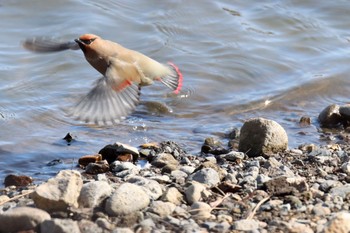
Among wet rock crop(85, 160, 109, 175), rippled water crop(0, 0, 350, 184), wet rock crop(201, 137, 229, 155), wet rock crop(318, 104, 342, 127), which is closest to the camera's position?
wet rock crop(85, 160, 109, 175)

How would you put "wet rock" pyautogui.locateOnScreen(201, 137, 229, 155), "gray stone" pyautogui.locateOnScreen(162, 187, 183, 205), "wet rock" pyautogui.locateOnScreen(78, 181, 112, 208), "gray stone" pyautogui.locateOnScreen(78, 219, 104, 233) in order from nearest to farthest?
"gray stone" pyautogui.locateOnScreen(78, 219, 104, 233) → "wet rock" pyautogui.locateOnScreen(78, 181, 112, 208) → "gray stone" pyautogui.locateOnScreen(162, 187, 183, 205) → "wet rock" pyautogui.locateOnScreen(201, 137, 229, 155)

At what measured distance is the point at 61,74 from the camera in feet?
30.4

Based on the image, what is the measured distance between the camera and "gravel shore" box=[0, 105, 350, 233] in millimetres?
4465

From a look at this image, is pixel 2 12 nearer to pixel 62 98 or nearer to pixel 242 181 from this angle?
pixel 62 98

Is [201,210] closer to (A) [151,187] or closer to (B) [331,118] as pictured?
(A) [151,187]

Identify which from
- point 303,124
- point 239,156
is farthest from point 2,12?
point 239,156

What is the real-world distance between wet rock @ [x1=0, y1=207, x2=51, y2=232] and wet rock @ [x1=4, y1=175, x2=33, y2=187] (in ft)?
5.47

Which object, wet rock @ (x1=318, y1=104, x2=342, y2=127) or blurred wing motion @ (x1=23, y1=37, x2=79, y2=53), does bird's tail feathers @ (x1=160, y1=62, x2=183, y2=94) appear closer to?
blurred wing motion @ (x1=23, y1=37, x2=79, y2=53)

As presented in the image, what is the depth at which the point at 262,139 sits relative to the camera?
679cm

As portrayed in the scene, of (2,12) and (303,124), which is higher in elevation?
(2,12)

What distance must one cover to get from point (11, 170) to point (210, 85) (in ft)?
10.6

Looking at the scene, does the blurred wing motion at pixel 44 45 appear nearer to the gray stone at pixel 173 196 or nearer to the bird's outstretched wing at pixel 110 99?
the bird's outstretched wing at pixel 110 99

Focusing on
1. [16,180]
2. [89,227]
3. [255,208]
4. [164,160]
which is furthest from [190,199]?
[16,180]

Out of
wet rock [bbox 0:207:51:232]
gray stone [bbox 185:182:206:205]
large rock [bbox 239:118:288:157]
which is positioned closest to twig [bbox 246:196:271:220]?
gray stone [bbox 185:182:206:205]
